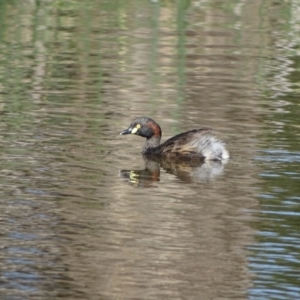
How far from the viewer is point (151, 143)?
11203mm

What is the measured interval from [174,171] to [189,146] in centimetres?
42

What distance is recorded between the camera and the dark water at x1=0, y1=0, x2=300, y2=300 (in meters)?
7.02

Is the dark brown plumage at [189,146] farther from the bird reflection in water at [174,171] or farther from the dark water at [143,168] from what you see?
the dark water at [143,168]

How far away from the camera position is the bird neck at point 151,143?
36.4 ft

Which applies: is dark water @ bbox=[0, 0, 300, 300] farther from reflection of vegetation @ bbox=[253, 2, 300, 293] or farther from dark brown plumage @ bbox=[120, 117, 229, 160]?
dark brown plumage @ bbox=[120, 117, 229, 160]

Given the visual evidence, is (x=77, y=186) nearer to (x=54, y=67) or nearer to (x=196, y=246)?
(x=196, y=246)

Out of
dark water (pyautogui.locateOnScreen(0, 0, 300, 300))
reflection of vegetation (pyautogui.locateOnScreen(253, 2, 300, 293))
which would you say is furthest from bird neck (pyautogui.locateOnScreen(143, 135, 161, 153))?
reflection of vegetation (pyautogui.locateOnScreen(253, 2, 300, 293))

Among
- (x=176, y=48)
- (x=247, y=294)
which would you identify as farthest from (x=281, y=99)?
(x=247, y=294)

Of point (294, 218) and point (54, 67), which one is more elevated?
point (294, 218)

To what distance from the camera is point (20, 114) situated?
1225cm

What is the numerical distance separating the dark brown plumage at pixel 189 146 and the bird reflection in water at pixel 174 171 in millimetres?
72

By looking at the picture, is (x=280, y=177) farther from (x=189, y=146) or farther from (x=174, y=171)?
(x=189, y=146)

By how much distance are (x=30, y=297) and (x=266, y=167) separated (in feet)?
12.7

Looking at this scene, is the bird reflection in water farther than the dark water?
Yes
